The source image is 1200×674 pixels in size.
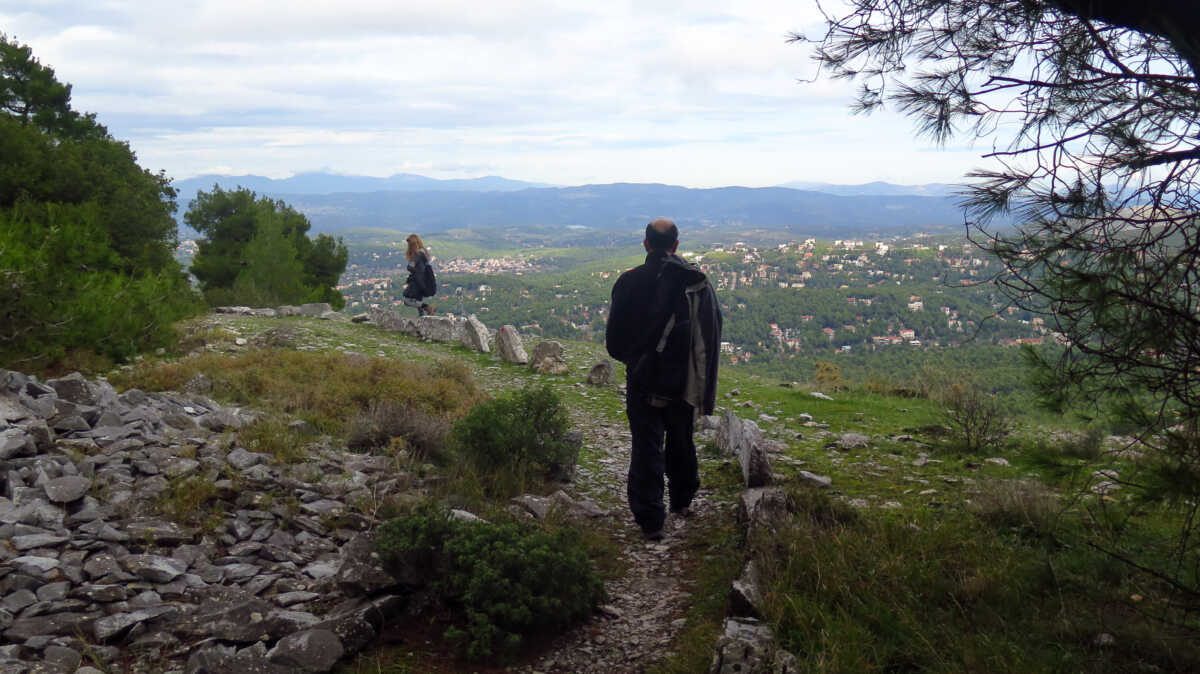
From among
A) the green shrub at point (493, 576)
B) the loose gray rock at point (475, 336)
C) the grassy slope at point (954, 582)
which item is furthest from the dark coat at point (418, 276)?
the green shrub at point (493, 576)

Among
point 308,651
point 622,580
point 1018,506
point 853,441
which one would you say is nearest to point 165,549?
point 308,651

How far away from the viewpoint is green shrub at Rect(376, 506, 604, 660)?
3.82m

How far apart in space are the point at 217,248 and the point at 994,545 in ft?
118

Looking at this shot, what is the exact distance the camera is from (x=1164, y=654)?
3.09m

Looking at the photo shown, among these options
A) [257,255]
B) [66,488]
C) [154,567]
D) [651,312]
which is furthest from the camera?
[257,255]

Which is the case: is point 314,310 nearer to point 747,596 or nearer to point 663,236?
point 663,236

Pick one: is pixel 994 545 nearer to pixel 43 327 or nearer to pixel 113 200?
pixel 43 327

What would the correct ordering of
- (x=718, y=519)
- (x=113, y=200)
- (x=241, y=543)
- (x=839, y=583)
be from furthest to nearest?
1. (x=113, y=200)
2. (x=718, y=519)
3. (x=241, y=543)
4. (x=839, y=583)

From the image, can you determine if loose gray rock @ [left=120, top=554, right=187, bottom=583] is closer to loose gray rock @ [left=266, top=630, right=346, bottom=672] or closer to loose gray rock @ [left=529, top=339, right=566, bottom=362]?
loose gray rock @ [left=266, top=630, right=346, bottom=672]

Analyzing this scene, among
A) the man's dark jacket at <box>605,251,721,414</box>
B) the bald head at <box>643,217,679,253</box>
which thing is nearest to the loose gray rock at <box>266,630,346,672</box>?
the man's dark jacket at <box>605,251,721,414</box>

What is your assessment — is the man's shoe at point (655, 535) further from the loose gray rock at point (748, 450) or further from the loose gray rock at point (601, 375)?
the loose gray rock at point (601, 375)

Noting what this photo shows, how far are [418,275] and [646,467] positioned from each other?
13.3 metres

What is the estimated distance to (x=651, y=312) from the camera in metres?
5.80

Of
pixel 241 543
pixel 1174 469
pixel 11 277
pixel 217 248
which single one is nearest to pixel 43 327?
pixel 11 277
